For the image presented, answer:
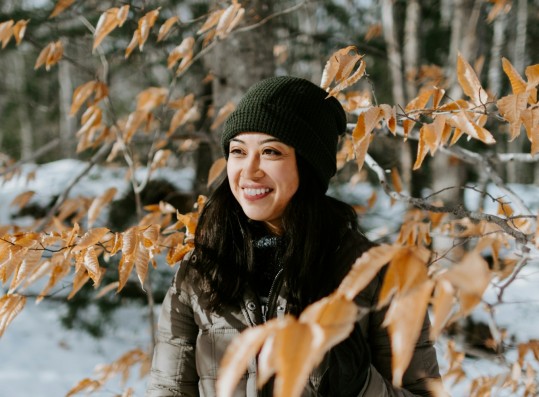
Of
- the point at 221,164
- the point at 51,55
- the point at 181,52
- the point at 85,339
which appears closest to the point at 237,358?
the point at 221,164

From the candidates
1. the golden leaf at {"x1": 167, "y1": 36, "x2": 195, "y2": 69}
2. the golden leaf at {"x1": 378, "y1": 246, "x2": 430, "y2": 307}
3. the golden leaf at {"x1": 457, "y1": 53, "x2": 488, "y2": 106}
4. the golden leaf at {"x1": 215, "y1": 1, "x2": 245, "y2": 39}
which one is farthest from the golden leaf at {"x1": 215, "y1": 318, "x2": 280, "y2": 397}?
the golden leaf at {"x1": 167, "y1": 36, "x2": 195, "y2": 69}

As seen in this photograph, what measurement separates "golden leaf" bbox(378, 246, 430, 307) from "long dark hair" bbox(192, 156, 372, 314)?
0.60m

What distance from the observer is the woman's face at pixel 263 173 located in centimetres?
125

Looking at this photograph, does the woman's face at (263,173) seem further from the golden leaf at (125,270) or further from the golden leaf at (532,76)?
the golden leaf at (532,76)

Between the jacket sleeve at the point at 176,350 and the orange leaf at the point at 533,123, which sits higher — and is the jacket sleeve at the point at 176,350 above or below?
below

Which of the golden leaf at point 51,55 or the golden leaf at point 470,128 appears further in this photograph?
the golden leaf at point 51,55

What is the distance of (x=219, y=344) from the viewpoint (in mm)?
1303

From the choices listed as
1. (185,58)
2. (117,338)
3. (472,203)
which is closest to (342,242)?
(185,58)

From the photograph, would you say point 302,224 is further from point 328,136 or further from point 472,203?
point 472,203

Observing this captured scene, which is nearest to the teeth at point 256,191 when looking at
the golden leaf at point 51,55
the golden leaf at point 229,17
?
the golden leaf at point 229,17

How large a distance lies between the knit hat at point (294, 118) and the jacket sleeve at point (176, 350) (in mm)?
505

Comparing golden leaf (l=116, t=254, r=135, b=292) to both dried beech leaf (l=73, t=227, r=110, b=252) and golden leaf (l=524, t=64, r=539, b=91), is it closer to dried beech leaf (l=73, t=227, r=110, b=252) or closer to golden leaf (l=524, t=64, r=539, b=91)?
dried beech leaf (l=73, t=227, r=110, b=252)

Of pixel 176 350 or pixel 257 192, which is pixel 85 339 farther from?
pixel 257 192

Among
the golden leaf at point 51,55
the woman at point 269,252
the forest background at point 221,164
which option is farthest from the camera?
the golden leaf at point 51,55
